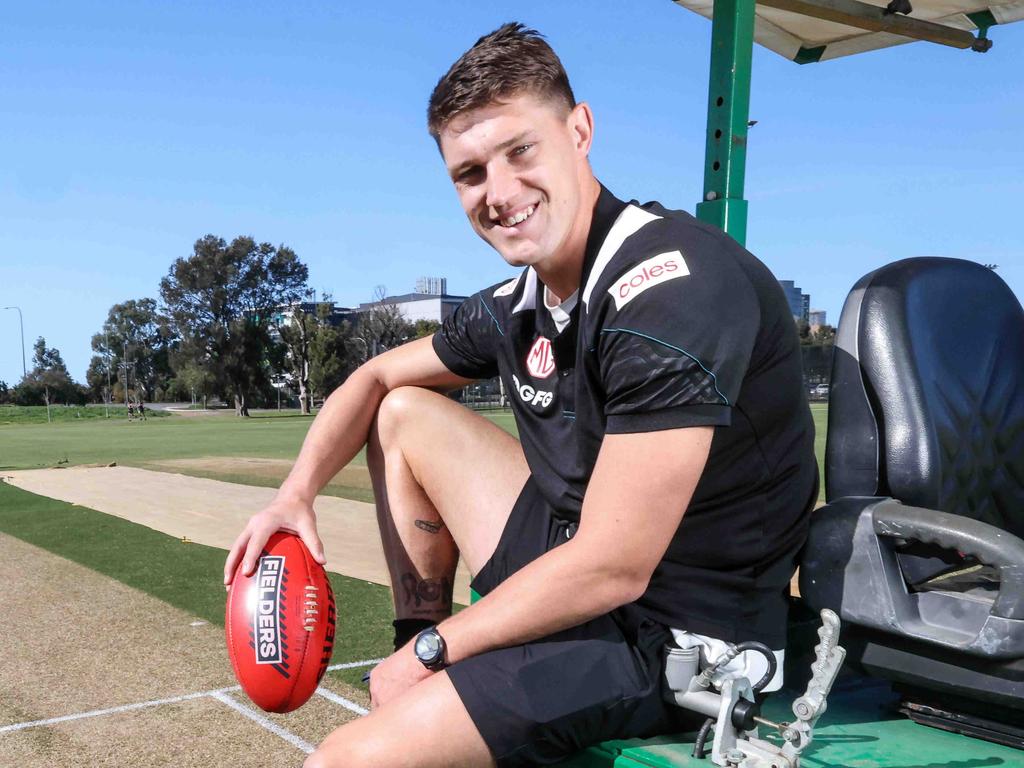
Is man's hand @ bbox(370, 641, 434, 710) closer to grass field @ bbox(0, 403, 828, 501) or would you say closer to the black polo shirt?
the black polo shirt

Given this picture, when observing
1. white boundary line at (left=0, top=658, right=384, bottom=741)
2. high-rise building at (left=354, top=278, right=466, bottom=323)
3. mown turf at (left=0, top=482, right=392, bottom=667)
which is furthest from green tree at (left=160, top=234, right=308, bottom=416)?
white boundary line at (left=0, top=658, right=384, bottom=741)

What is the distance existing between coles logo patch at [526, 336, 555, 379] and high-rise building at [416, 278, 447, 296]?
9938cm

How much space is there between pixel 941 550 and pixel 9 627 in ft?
15.8

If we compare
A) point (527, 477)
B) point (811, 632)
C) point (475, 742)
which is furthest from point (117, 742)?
point (811, 632)

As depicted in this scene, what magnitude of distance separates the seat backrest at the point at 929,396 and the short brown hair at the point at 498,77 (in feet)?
2.94

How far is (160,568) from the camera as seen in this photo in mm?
6648

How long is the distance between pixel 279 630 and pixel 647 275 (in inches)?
47.1

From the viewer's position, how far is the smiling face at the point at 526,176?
6.46 ft

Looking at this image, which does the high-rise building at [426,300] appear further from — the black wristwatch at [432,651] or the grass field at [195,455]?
the black wristwatch at [432,651]

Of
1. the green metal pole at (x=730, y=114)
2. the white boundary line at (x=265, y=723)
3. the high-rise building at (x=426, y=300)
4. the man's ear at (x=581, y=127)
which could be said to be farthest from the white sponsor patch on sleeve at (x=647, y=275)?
the high-rise building at (x=426, y=300)

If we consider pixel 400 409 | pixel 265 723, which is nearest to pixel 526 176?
pixel 400 409

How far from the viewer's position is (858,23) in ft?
11.2

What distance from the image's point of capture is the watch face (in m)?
1.83

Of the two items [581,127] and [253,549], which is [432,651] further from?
[581,127]
